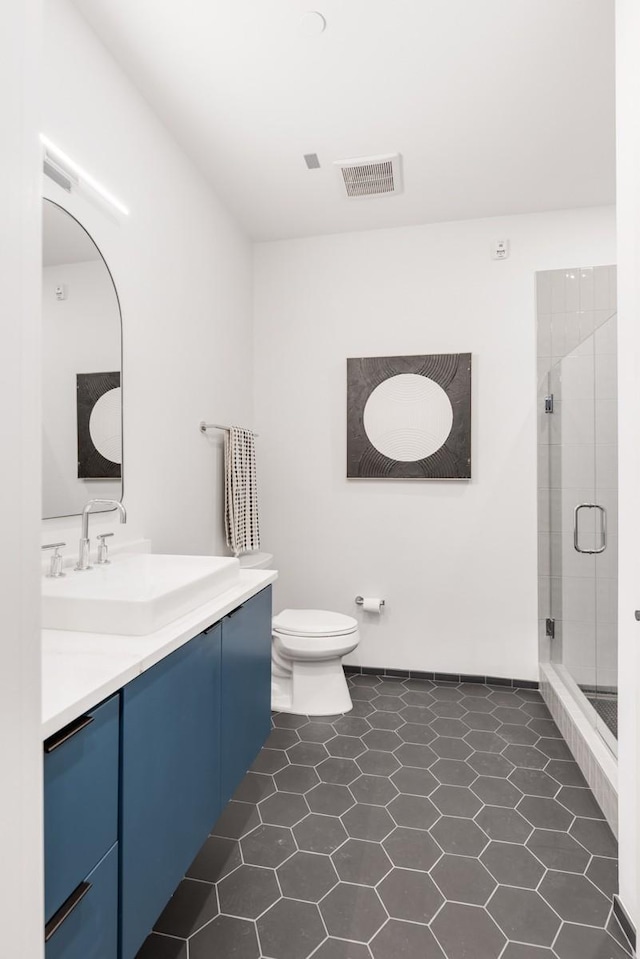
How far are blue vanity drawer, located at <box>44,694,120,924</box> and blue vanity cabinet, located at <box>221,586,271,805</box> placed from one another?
56 cm

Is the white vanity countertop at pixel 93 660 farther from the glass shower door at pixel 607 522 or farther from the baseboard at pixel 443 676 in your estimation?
the baseboard at pixel 443 676

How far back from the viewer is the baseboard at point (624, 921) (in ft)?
4.54

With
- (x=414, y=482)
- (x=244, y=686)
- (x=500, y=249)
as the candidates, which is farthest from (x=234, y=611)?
(x=500, y=249)

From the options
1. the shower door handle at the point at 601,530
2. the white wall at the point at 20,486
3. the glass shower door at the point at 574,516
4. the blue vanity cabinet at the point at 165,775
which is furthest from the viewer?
the glass shower door at the point at 574,516

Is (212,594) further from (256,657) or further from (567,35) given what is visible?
(567,35)

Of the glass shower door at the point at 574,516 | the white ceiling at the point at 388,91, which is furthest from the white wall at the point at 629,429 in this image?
the glass shower door at the point at 574,516

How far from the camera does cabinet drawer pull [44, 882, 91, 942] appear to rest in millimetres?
865

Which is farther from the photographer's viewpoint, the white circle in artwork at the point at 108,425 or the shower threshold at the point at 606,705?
the shower threshold at the point at 606,705

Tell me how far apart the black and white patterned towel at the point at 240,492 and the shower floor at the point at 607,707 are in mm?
1756

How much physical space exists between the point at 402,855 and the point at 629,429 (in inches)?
Result: 56.6

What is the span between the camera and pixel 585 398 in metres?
2.42

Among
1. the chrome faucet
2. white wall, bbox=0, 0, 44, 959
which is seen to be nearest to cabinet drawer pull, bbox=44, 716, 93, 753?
white wall, bbox=0, 0, 44, 959

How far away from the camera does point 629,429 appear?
1443mm

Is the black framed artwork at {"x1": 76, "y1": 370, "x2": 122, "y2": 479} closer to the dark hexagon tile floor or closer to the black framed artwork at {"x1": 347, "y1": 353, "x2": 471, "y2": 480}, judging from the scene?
the dark hexagon tile floor
